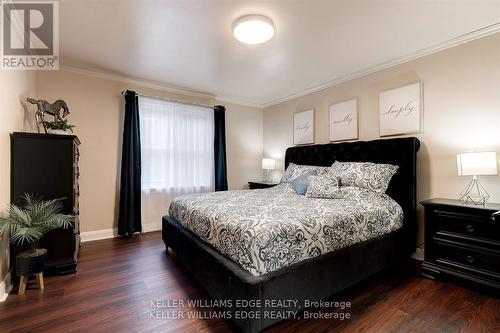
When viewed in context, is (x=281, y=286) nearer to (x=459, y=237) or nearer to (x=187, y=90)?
(x=459, y=237)

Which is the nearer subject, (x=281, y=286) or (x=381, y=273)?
(x=281, y=286)

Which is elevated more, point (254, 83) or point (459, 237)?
point (254, 83)

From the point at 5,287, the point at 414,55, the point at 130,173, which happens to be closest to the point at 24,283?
the point at 5,287

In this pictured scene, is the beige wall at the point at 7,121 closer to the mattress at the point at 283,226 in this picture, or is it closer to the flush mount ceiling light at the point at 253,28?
the mattress at the point at 283,226

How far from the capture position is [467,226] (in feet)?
6.70

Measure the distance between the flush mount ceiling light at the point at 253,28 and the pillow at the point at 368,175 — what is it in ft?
5.85

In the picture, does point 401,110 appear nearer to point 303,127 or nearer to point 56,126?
point 303,127

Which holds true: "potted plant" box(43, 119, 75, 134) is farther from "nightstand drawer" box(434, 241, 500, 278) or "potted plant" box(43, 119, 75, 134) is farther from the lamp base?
the lamp base

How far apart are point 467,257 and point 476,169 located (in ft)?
2.59

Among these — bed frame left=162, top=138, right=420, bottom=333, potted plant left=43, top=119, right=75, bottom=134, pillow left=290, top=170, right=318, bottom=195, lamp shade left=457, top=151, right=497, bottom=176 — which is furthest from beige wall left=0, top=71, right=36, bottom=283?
lamp shade left=457, top=151, right=497, bottom=176

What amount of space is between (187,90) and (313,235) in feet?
11.2

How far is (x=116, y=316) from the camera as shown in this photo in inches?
64.7

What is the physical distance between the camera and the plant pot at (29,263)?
1.89 meters

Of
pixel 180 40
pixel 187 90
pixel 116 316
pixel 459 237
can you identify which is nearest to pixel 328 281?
pixel 459 237
